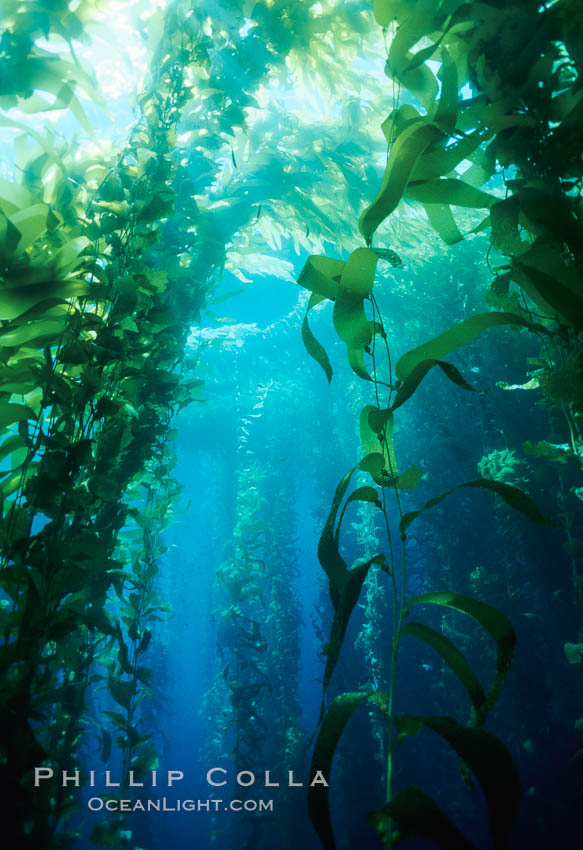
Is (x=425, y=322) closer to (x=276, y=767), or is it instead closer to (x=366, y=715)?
(x=366, y=715)

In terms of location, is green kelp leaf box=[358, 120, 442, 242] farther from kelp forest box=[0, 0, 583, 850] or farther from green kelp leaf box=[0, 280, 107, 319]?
green kelp leaf box=[0, 280, 107, 319]

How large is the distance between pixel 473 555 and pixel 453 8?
3.86 m

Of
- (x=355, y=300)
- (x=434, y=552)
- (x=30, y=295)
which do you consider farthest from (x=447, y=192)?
(x=434, y=552)

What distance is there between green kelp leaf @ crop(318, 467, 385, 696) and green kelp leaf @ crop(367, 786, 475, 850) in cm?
14

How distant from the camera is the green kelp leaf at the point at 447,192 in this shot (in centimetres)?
78

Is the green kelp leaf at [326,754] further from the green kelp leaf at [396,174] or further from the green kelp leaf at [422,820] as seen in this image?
the green kelp leaf at [396,174]

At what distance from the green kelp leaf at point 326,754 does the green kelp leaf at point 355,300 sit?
58cm

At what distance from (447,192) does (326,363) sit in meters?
0.43

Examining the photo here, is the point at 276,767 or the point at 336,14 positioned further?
the point at 276,767

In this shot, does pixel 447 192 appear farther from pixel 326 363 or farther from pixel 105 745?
pixel 105 745

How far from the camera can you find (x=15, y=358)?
104cm

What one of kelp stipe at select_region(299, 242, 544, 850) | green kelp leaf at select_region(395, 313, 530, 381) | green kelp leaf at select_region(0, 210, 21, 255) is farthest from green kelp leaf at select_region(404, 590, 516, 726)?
green kelp leaf at select_region(0, 210, 21, 255)

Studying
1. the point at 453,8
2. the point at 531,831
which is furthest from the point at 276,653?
the point at 453,8

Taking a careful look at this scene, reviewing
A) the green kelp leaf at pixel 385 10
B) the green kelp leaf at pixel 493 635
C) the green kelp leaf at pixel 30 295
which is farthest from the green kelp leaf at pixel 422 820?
the green kelp leaf at pixel 385 10
